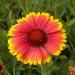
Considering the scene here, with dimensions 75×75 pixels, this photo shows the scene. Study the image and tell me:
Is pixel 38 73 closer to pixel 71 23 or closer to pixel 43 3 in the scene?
pixel 71 23

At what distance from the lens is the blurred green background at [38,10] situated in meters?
1.18

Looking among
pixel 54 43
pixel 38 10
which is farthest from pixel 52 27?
pixel 38 10

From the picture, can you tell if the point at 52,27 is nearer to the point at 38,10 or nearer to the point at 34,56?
the point at 34,56

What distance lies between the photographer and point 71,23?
1275 millimetres

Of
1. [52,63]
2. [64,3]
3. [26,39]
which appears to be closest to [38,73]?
[52,63]

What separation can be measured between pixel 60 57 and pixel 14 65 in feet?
0.56

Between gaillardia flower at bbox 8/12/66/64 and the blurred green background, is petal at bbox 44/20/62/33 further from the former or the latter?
the blurred green background

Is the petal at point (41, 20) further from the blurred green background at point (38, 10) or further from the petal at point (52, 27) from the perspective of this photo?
the blurred green background at point (38, 10)

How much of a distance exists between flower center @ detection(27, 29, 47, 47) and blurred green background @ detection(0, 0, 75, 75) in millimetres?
96

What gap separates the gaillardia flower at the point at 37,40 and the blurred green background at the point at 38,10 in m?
0.10

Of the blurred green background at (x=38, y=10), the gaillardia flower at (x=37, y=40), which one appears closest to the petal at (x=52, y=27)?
the gaillardia flower at (x=37, y=40)

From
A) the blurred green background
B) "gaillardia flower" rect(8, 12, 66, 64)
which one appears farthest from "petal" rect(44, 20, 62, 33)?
the blurred green background

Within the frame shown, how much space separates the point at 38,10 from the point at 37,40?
384 millimetres

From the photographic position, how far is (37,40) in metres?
1.01
